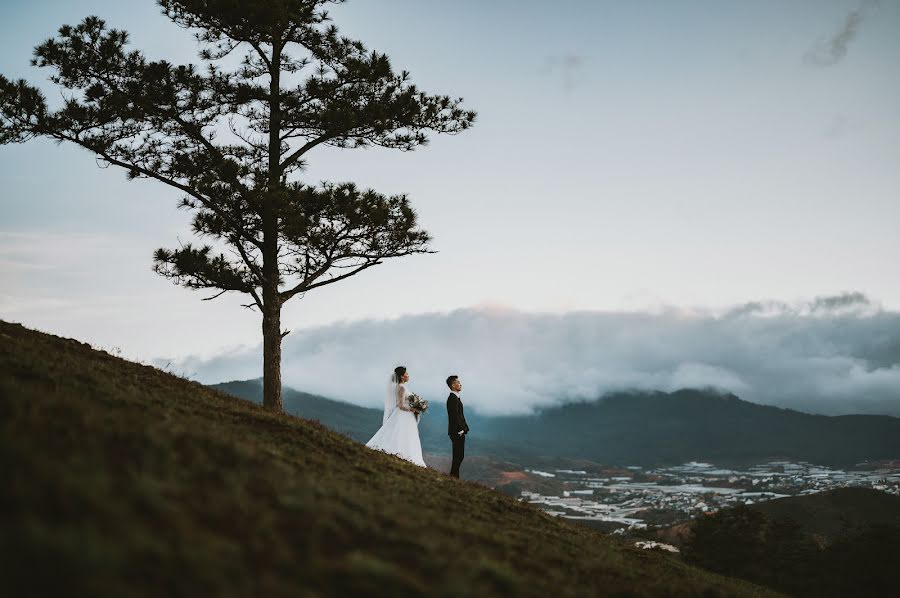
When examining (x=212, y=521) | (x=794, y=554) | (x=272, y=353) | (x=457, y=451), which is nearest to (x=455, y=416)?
(x=457, y=451)

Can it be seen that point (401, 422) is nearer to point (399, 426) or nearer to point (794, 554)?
point (399, 426)

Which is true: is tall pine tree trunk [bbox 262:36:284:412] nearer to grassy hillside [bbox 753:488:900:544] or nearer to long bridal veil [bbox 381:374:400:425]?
long bridal veil [bbox 381:374:400:425]

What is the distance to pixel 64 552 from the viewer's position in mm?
4098

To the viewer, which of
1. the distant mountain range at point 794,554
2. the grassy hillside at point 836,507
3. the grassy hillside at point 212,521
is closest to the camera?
the grassy hillside at point 212,521

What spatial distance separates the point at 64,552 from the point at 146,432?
12.0ft

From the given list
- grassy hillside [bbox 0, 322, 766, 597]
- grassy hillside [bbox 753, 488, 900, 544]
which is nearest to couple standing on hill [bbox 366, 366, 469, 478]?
grassy hillside [bbox 0, 322, 766, 597]

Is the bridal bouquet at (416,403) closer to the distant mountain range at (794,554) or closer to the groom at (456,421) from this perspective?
the groom at (456,421)

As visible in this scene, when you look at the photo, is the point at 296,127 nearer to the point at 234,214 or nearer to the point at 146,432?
the point at 234,214

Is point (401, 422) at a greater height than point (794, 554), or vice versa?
point (401, 422)

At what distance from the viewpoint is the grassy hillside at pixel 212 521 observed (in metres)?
4.32

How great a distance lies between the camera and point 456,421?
18.7 meters

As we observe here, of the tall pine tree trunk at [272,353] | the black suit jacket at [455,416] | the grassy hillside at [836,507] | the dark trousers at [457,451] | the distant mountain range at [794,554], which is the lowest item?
the grassy hillside at [836,507]

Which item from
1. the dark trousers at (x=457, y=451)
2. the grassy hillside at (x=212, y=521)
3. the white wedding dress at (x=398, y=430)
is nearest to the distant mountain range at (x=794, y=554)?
the dark trousers at (x=457, y=451)

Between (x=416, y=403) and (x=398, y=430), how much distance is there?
1065 millimetres
